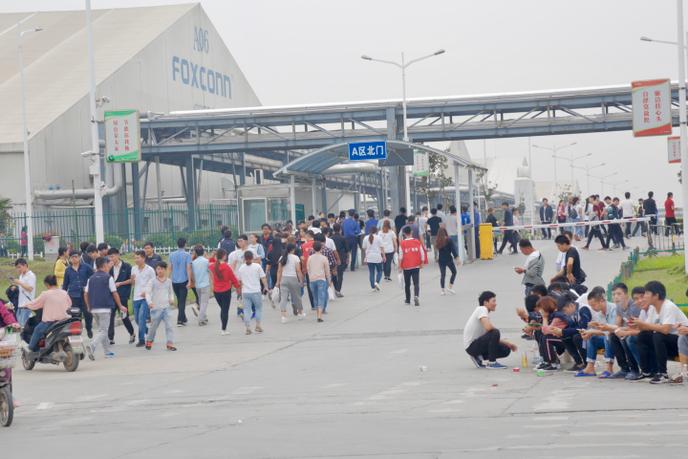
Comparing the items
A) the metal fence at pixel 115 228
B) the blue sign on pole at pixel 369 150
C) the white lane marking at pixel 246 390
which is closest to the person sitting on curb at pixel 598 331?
the white lane marking at pixel 246 390

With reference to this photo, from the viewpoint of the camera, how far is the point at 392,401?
12.7 metres

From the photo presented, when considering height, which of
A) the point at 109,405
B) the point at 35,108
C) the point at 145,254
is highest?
the point at 35,108

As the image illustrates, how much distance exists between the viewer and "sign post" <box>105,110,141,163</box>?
27625 mm

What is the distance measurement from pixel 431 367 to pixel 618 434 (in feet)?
20.4

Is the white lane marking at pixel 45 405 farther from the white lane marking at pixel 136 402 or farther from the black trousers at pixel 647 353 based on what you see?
the black trousers at pixel 647 353

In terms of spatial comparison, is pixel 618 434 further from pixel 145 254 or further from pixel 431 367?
pixel 145 254

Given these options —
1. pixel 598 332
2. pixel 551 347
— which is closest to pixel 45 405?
pixel 551 347

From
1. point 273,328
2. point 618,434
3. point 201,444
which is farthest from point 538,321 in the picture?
point 273,328

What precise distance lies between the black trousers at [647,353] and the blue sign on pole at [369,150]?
70.7 ft

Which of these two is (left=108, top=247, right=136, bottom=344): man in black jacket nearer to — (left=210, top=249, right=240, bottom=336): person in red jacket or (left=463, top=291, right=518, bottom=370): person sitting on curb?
(left=210, top=249, right=240, bottom=336): person in red jacket

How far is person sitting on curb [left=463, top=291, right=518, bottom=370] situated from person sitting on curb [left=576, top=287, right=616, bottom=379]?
1286mm

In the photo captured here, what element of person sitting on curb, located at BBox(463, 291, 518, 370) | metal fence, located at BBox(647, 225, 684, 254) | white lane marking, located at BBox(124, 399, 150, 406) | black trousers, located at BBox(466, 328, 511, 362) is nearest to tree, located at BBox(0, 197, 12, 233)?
metal fence, located at BBox(647, 225, 684, 254)

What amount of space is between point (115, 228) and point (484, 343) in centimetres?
3671

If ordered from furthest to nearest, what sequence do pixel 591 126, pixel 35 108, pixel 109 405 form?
1. pixel 35 108
2. pixel 591 126
3. pixel 109 405
